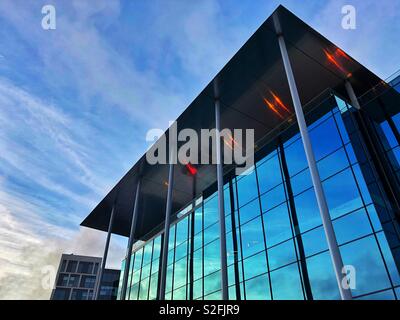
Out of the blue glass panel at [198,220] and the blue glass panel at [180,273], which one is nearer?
the blue glass panel at [180,273]

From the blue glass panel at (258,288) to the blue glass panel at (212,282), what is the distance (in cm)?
347

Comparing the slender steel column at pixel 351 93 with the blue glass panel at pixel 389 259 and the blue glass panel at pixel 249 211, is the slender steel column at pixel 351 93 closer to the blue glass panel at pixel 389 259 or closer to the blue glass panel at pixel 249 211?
the blue glass panel at pixel 389 259

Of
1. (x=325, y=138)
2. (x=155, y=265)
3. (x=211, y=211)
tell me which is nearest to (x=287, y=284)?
(x=325, y=138)

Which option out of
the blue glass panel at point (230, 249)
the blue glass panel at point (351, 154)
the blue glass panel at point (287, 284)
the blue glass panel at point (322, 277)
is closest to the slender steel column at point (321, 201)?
the blue glass panel at point (351, 154)

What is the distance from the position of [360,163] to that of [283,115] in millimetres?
6414

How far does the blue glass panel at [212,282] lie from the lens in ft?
65.0

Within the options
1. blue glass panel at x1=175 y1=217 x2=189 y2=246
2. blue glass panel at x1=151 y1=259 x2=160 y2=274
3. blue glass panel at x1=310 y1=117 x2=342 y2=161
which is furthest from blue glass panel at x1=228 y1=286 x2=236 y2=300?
blue glass panel at x1=151 y1=259 x2=160 y2=274

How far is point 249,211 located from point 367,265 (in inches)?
325

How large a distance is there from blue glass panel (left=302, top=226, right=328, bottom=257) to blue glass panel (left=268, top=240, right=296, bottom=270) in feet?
2.81

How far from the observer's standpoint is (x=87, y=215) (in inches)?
1132

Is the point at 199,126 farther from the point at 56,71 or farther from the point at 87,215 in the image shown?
the point at 87,215

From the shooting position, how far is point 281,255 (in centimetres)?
1527

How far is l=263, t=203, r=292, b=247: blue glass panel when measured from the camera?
51.1 feet

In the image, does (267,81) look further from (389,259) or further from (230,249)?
(230,249)
